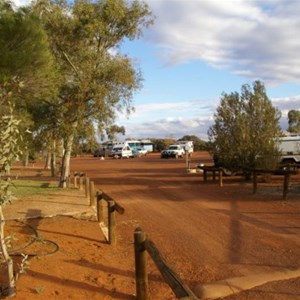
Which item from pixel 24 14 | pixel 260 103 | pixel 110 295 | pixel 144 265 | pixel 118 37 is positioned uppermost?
pixel 118 37

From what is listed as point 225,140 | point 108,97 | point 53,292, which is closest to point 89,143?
point 108,97

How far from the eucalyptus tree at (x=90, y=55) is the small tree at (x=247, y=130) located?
4.91m

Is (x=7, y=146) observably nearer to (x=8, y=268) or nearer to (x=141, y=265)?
(x=8, y=268)

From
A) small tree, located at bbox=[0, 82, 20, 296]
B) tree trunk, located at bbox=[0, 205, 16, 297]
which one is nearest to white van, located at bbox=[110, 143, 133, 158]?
tree trunk, located at bbox=[0, 205, 16, 297]

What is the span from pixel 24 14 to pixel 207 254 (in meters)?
8.44

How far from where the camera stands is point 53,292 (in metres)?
6.47

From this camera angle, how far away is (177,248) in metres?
8.90

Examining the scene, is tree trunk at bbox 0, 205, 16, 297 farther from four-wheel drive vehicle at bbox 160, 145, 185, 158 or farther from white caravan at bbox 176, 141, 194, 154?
four-wheel drive vehicle at bbox 160, 145, 185, 158

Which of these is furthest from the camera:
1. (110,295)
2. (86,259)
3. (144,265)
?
(86,259)

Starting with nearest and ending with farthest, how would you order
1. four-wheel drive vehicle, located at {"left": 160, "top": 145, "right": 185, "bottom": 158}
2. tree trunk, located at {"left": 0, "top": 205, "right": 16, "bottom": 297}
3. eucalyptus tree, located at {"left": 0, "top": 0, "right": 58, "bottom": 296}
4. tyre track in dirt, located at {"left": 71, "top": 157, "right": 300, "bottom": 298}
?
1. tree trunk, located at {"left": 0, "top": 205, "right": 16, "bottom": 297}
2. tyre track in dirt, located at {"left": 71, "top": 157, "right": 300, "bottom": 298}
3. eucalyptus tree, located at {"left": 0, "top": 0, "right": 58, "bottom": 296}
4. four-wheel drive vehicle, located at {"left": 160, "top": 145, "right": 185, "bottom": 158}

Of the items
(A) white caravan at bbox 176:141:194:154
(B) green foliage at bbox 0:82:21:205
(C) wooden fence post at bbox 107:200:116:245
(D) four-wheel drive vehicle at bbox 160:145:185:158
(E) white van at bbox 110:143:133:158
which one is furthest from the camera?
(E) white van at bbox 110:143:133:158

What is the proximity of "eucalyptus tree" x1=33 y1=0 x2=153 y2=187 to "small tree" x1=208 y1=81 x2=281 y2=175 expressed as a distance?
4914 mm

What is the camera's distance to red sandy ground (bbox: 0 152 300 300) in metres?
6.61

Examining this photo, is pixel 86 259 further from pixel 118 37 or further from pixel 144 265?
pixel 118 37
